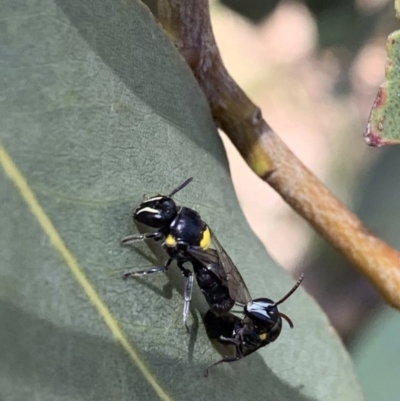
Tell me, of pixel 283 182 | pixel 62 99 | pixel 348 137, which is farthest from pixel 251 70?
pixel 62 99

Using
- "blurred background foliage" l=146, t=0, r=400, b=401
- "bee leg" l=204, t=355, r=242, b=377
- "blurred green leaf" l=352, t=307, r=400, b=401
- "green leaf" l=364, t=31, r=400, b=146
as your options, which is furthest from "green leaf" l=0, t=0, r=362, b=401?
"blurred background foliage" l=146, t=0, r=400, b=401

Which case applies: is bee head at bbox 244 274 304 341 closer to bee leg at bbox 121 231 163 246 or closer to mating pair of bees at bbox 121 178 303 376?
mating pair of bees at bbox 121 178 303 376

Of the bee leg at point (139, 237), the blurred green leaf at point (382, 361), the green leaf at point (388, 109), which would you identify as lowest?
the blurred green leaf at point (382, 361)

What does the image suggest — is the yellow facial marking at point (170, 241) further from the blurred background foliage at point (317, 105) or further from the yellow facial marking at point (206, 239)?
the blurred background foliage at point (317, 105)

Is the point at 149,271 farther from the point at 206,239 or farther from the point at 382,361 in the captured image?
the point at 382,361

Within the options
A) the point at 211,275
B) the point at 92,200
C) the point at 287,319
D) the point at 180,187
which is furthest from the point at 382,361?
the point at 92,200

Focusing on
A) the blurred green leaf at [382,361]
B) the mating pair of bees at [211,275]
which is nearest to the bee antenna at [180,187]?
the mating pair of bees at [211,275]

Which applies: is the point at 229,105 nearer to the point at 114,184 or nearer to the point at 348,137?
the point at 114,184

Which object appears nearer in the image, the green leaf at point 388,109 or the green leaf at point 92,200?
the green leaf at point 92,200
